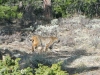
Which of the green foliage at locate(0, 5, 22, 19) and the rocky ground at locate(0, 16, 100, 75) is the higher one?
the green foliage at locate(0, 5, 22, 19)

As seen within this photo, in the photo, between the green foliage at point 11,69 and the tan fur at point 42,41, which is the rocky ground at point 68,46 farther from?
the green foliage at point 11,69

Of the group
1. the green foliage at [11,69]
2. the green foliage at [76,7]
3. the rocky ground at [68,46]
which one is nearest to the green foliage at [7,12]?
the rocky ground at [68,46]

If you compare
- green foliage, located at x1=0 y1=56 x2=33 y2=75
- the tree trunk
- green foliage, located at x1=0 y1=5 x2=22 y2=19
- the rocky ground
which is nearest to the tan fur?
the rocky ground

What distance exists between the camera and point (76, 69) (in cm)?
1324

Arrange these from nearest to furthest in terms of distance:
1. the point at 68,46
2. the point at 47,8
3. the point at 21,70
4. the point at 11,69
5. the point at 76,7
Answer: the point at 21,70
the point at 11,69
the point at 68,46
the point at 47,8
the point at 76,7

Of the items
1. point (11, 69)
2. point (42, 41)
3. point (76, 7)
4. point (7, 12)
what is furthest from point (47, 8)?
point (11, 69)

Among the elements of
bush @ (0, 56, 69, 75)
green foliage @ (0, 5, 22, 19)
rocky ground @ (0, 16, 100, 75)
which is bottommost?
rocky ground @ (0, 16, 100, 75)

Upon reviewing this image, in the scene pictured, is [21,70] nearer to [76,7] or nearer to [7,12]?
[7,12]

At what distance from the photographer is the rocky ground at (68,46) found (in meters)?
13.8

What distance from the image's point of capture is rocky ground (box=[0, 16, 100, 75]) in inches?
544

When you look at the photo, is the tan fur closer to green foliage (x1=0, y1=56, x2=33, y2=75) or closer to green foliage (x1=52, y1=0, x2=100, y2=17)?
green foliage (x1=0, y1=56, x2=33, y2=75)

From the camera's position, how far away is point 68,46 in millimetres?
19062

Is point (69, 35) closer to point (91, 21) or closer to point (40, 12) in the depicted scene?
point (91, 21)

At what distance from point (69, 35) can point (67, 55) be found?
15.4 ft
